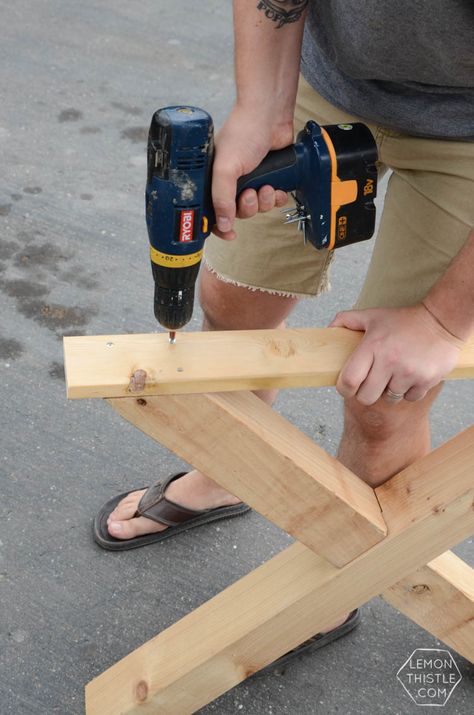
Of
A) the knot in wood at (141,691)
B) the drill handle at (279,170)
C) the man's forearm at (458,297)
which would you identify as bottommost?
the knot in wood at (141,691)

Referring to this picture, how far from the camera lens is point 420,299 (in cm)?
135

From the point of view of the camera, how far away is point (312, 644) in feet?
5.74

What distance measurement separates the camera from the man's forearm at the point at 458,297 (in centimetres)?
117

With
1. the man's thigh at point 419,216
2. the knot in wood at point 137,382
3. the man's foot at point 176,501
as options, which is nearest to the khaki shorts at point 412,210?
the man's thigh at point 419,216

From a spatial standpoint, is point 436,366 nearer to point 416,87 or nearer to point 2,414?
point 416,87

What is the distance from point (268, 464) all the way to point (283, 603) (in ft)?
1.04

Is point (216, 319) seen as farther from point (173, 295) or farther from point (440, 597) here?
point (440, 597)

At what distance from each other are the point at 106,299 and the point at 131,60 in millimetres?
1636

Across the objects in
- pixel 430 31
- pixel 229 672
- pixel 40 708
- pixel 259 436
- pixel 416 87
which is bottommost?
Answer: pixel 40 708

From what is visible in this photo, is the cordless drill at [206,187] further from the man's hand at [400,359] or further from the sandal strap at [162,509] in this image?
the sandal strap at [162,509]

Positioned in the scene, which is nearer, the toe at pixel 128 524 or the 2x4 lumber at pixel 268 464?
the 2x4 lumber at pixel 268 464

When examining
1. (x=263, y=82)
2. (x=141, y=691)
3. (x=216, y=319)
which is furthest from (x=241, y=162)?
(x=141, y=691)

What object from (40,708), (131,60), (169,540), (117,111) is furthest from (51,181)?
(40,708)

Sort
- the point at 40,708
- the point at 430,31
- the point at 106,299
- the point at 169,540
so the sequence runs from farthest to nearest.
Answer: the point at 106,299 → the point at 169,540 → the point at 40,708 → the point at 430,31
